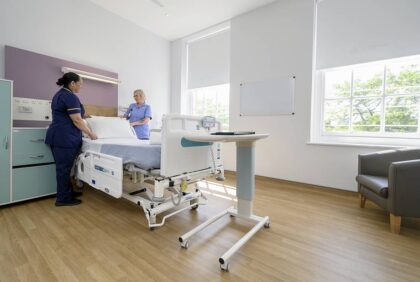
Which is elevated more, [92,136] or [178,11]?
[178,11]

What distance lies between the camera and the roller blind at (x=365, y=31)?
96.3 inches

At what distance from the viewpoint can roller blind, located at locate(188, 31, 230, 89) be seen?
417 centimetres

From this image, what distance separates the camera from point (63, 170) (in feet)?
7.48

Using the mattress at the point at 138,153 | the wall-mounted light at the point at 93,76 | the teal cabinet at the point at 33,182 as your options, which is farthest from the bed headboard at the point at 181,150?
the wall-mounted light at the point at 93,76

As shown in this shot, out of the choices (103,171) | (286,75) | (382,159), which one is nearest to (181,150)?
(103,171)

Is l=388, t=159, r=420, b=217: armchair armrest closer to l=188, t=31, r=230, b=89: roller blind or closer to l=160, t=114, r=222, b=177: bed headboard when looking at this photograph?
l=160, t=114, r=222, b=177: bed headboard

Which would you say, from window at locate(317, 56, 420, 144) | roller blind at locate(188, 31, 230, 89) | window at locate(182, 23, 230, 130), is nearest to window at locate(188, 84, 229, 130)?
window at locate(182, 23, 230, 130)

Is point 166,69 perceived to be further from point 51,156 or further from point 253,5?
point 51,156

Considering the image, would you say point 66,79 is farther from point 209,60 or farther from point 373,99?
point 373,99

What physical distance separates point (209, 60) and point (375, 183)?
3.66 meters

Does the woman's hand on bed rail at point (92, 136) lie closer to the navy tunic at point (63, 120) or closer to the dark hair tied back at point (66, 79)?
the navy tunic at point (63, 120)

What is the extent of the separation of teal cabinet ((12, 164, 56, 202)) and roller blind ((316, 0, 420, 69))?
12.9 ft

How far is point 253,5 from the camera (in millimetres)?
3482

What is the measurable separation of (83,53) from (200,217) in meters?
3.18
